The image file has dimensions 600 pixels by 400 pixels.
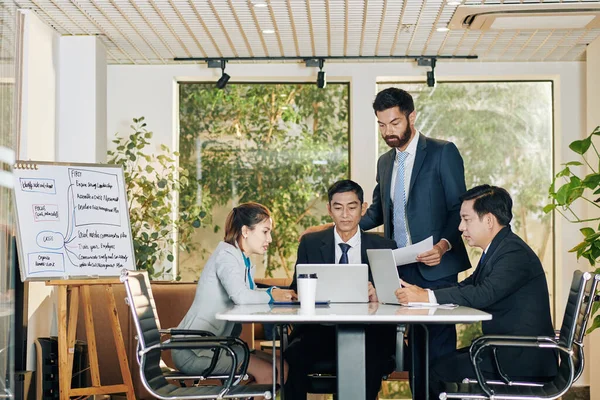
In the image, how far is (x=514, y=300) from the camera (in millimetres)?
4051

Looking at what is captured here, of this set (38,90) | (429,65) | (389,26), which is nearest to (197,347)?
(38,90)

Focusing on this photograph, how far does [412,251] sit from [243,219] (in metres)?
0.87

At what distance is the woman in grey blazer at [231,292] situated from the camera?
417 cm

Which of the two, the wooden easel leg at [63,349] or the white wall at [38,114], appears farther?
the white wall at [38,114]

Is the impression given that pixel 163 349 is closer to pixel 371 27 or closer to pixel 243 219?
pixel 243 219

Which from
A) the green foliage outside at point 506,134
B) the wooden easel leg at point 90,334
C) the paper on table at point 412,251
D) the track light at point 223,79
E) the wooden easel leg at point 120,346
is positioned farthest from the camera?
the green foliage outside at point 506,134

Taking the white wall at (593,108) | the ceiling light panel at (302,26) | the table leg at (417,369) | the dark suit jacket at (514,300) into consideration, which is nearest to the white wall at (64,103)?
the ceiling light panel at (302,26)

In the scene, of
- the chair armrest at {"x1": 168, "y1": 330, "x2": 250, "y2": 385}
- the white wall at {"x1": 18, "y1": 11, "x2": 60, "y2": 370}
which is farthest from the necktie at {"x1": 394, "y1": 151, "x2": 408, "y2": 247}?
the white wall at {"x1": 18, "y1": 11, "x2": 60, "y2": 370}

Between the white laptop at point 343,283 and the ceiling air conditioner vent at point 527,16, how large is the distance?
8.48 feet

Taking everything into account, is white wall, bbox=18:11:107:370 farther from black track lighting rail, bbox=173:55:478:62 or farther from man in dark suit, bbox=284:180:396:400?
man in dark suit, bbox=284:180:396:400

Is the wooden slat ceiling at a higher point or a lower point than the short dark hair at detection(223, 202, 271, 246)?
higher

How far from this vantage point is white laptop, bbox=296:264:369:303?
411 cm

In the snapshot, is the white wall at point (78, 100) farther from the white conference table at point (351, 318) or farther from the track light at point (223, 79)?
the white conference table at point (351, 318)

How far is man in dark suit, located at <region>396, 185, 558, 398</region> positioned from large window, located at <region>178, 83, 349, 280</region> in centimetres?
406
